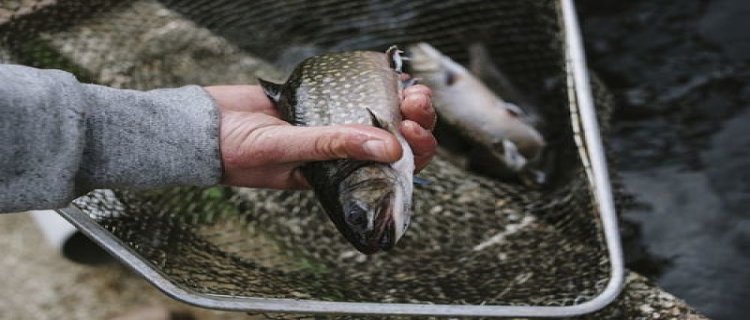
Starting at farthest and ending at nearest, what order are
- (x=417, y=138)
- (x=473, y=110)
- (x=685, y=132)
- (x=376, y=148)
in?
(x=685, y=132) < (x=473, y=110) < (x=417, y=138) < (x=376, y=148)

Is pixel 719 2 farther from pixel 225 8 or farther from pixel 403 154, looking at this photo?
pixel 403 154

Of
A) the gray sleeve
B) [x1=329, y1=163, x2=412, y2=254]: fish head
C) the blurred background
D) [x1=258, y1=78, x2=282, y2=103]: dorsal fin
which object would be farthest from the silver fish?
[x1=329, y1=163, x2=412, y2=254]: fish head

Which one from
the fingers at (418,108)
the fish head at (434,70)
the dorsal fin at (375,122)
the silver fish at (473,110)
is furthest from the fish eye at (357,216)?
the fish head at (434,70)

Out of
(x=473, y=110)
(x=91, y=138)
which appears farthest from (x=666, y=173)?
(x=91, y=138)

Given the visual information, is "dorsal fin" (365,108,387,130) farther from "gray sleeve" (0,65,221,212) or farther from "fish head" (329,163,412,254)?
"gray sleeve" (0,65,221,212)

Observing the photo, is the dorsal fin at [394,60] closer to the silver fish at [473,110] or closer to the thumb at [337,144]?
the thumb at [337,144]

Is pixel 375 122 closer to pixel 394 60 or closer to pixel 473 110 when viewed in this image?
pixel 394 60
